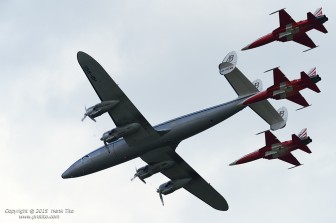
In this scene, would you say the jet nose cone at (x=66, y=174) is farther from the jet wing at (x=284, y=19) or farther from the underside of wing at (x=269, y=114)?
the jet wing at (x=284, y=19)

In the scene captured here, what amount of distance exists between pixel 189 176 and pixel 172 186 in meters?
2.05

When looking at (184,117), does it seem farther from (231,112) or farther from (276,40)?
(276,40)

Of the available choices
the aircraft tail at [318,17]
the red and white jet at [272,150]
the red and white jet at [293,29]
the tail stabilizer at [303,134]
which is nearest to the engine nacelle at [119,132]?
the red and white jet at [272,150]

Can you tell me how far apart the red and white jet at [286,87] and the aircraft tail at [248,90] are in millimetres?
1421

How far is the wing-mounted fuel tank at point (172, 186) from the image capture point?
111 m

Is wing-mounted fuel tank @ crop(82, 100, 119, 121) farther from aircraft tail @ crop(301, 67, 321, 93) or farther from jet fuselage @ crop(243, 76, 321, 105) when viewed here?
aircraft tail @ crop(301, 67, 321, 93)

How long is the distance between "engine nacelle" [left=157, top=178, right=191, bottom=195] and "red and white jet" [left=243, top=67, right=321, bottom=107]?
17.2 meters

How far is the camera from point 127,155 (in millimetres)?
103250

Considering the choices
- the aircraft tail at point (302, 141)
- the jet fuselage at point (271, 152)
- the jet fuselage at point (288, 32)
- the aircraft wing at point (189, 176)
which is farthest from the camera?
the aircraft wing at point (189, 176)

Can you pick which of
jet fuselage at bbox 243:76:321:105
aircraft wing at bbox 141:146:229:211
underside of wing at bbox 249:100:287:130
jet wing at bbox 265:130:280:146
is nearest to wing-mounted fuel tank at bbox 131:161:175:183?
aircraft wing at bbox 141:146:229:211

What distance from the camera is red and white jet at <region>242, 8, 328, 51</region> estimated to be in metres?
95.4

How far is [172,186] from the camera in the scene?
11075 centimetres

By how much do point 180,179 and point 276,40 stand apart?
2119 centimetres

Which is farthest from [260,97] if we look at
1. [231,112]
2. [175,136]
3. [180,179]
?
[180,179]
